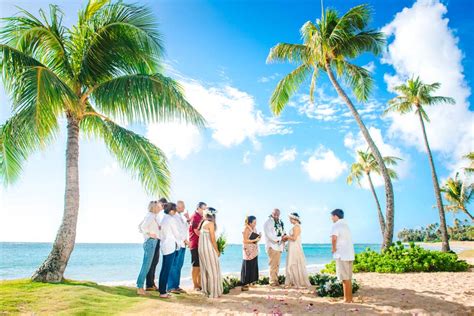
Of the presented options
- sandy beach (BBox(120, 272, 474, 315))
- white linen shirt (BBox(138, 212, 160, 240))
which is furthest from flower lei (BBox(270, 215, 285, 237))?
white linen shirt (BBox(138, 212, 160, 240))

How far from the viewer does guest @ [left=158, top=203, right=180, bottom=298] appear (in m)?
8.01

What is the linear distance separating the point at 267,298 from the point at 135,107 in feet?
19.1

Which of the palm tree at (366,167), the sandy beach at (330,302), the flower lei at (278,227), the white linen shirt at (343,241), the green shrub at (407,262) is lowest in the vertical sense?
the sandy beach at (330,302)

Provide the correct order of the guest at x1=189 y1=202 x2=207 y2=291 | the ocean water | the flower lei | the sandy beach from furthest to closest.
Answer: the ocean water < the flower lei < the guest at x1=189 y1=202 x2=207 y2=291 < the sandy beach

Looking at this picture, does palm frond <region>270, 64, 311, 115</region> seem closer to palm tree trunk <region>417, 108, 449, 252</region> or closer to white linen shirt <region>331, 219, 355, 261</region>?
palm tree trunk <region>417, 108, 449, 252</region>

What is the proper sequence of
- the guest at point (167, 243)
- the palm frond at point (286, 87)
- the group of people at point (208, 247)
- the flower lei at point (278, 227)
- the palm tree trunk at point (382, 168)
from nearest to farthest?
the group of people at point (208, 247) < the guest at point (167, 243) < the flower lei at point (278, 227) < the palm tree trunk at point (382, 168) < the palm frond at point (286, 87)

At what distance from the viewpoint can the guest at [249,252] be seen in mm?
9641

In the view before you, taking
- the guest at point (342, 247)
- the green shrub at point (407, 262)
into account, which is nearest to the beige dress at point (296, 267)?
the guest at point (342, 247)

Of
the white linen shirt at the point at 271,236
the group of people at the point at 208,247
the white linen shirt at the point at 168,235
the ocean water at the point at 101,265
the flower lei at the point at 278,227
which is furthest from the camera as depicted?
the ocean water at the point at 101,265

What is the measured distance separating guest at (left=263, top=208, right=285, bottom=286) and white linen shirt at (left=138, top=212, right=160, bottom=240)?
305 centimetres

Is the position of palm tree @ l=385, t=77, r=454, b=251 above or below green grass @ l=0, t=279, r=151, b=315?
Answer: above

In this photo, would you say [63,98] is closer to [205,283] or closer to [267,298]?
[205,283]

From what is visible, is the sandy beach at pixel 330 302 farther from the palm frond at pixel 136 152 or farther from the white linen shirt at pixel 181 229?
the palm frond at pixel 136 152

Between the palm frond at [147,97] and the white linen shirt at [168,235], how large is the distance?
2721mm
